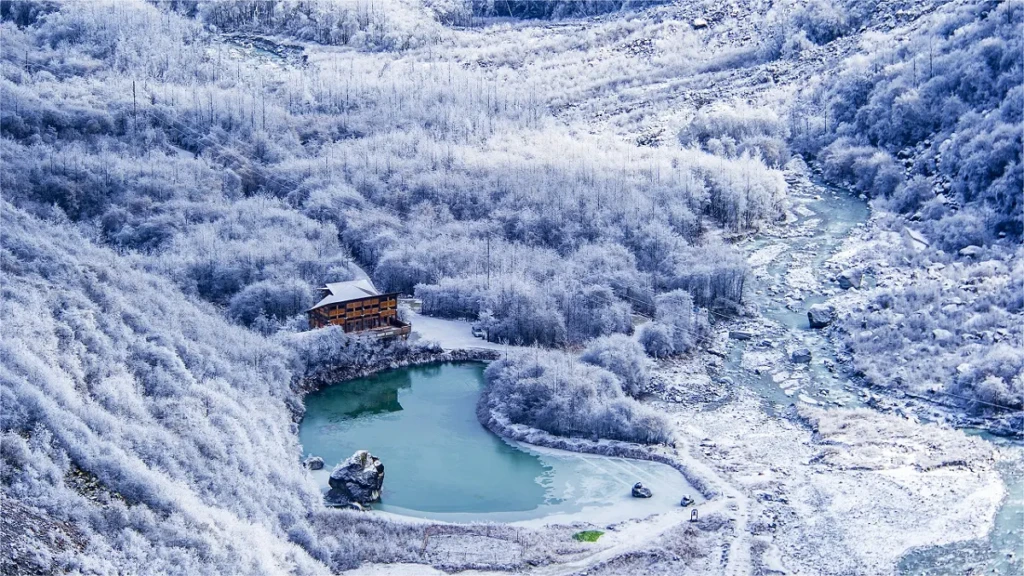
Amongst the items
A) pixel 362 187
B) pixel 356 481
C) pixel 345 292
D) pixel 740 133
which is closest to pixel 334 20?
pixel 740 133

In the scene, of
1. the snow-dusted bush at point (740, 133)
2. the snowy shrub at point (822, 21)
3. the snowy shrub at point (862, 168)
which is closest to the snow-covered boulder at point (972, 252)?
the snowy shrub at point (862, 168)

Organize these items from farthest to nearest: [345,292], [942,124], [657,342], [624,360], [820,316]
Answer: [942,124] < [820,316] < [657,342] < [345,292] < [624,360]

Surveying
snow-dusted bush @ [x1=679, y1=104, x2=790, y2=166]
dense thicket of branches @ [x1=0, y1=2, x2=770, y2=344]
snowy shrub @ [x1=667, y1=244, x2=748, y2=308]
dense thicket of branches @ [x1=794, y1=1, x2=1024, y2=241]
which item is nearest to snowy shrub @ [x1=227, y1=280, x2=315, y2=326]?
dense thicket of branches @ [x1=0, y1=2, x2=770, y2=344]

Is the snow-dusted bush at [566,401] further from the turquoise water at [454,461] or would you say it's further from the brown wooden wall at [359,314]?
the brown wooden wall at [359,314]

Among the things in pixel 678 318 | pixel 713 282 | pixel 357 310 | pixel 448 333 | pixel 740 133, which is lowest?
pixel 448 333

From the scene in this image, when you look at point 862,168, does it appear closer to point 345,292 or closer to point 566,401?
point 345,292

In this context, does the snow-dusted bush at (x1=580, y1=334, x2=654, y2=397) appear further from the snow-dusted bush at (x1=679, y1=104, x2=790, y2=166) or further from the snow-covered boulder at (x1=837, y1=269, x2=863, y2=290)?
the snow-dusted bush at (x1=679, y1=104, x2=790, y2=166)
